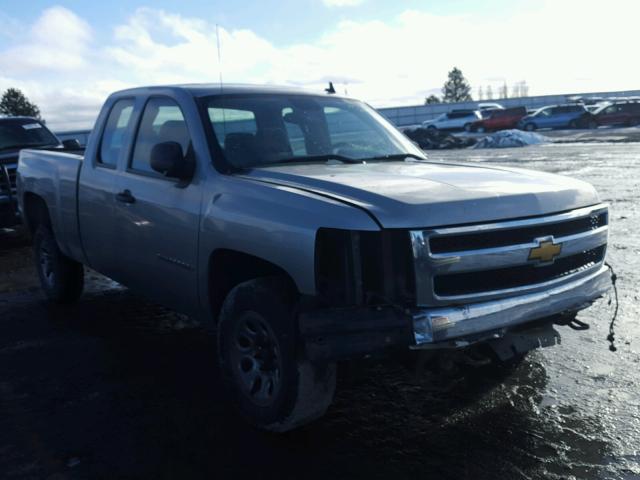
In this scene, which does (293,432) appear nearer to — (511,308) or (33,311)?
(511,308)

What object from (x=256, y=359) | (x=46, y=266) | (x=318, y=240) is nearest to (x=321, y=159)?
(x=318, y=240)

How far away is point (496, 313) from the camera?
3.17m

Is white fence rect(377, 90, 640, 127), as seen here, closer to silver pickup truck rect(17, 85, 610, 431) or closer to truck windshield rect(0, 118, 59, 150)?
truck windshield rect(0, 118, 59, 150)

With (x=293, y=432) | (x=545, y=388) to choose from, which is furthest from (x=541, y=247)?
(x=293, y=432)

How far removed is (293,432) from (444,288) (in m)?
1.23

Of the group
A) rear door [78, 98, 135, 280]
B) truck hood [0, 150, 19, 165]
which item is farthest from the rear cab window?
truck hood [0, 150, 19, 165]

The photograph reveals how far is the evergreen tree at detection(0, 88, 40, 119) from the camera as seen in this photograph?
64.5m

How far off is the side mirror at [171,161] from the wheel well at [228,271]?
1.84ft

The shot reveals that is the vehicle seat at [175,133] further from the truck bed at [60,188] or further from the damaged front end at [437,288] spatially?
the damaged front end at [437,288]

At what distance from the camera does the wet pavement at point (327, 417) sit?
3.29m

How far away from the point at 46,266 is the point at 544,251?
16.2 ft

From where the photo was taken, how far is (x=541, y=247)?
331 cm

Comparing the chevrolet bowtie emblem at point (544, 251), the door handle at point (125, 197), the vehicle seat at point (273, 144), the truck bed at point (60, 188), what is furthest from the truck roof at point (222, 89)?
the chevrolet bowtie emblem at point (544, 251)

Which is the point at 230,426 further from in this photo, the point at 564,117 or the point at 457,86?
the point at 457,86
